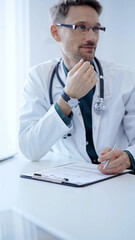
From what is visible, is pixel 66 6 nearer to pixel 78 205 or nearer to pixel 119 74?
pixel 119 74

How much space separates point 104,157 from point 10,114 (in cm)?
116

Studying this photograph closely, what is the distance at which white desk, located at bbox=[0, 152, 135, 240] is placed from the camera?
0.51 metres

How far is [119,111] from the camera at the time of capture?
1.31 m

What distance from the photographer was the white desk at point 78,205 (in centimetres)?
51

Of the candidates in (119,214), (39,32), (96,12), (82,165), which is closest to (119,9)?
(39,32)

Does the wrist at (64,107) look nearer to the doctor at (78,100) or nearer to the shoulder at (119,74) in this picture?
the doctor at (78,100)

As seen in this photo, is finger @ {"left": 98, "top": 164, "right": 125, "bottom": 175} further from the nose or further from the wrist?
the nose

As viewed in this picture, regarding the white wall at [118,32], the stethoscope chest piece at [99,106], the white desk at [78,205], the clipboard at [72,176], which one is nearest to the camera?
the white desk at [78,205]

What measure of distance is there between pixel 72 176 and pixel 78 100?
1.65 feet

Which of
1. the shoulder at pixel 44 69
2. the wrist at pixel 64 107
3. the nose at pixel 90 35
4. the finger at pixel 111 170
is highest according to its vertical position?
the nose at pixel 90 35

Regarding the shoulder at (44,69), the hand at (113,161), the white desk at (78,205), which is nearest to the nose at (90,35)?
the shoulder at (44,69)

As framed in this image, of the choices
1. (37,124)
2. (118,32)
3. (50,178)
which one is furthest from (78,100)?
(118,32)

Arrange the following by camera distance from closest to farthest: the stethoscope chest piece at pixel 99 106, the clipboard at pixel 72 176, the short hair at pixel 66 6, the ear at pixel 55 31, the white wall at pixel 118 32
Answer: the clipboard at pixel 72 176, the stethoscope chest piece at pixel 99 106, the short hair at pixel 66 6, the ear at pixel 55 31, the white wall at pixel 118 32

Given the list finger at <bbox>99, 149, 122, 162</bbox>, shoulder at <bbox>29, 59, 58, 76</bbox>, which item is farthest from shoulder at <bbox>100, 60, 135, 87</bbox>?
finger at <bbox>99, 149, 122, 162</bbox>
